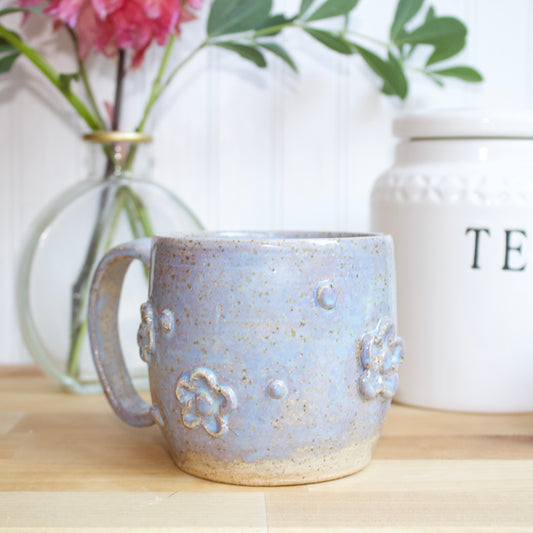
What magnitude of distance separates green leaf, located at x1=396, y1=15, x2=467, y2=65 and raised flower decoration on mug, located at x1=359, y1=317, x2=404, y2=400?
0.38 m

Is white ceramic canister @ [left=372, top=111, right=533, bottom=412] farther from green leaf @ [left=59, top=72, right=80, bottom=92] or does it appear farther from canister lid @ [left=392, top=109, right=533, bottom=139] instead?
green leaf @ [left=59, top=72, right=80, bottom=92]

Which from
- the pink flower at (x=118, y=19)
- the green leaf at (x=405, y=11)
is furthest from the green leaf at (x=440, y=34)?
the pink flower at (x=118, y=19)

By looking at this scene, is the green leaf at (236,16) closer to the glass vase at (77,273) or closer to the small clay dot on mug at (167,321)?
the glass vase at (77,273)

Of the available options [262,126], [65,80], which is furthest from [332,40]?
[65,80]

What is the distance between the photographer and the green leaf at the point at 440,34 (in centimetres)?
73

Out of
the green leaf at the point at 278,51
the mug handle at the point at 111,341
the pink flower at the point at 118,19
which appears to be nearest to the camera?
the mug handle at the point at 111,341

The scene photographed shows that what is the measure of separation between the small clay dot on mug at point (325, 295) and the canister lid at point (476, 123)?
0.26m

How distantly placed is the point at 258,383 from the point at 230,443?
45 millimetres

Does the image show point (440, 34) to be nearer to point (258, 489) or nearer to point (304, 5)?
point (304, 5)

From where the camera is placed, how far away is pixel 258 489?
46 centimetres

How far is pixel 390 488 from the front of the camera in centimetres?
46

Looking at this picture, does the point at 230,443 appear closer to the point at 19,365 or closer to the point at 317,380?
the point at 317,380

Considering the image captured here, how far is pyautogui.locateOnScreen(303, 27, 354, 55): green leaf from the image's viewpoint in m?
0.72

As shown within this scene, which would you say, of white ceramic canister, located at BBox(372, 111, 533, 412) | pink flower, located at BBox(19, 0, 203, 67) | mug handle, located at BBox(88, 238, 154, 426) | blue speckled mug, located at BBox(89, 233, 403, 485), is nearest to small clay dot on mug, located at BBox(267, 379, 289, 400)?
blue speckled mug, located at BBox(89, 233, 403, 485)
